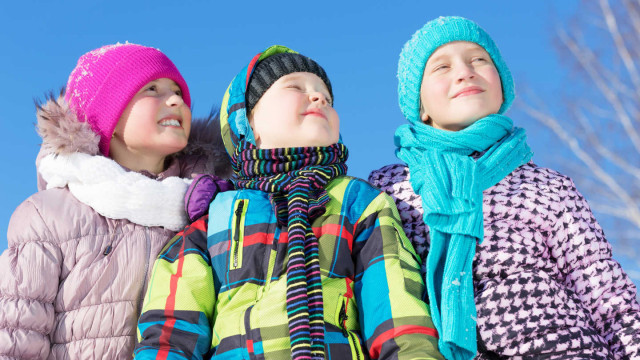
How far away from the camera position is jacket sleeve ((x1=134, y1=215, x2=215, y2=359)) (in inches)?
86.7

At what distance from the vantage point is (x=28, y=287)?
2521mm

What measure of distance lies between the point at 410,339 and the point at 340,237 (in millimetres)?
474

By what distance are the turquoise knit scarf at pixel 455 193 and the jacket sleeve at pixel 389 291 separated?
6cm

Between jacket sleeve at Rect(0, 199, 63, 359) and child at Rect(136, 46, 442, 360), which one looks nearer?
child at Rect(136, 46, 442, 360)

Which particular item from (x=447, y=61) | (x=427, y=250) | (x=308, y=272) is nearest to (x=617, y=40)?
(x=447, y=61)

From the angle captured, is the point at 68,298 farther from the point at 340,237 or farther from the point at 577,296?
the point at 577,296

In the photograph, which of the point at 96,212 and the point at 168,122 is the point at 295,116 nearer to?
the point at 168,122

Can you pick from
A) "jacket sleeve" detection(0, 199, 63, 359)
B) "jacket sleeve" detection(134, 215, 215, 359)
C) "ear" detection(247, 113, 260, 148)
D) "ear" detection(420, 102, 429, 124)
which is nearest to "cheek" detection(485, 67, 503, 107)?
"ear" detection(420, 102, 429, 124)

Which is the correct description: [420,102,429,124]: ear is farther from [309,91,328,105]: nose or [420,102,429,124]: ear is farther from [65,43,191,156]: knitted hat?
[65,43,191,156]: knitted hat

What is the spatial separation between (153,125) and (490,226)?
1.62 meters

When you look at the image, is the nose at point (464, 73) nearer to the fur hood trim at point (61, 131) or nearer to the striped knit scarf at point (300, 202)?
the striped knit scarf at point (300, 202)

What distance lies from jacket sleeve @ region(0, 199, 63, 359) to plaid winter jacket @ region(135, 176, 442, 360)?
1.58 feet

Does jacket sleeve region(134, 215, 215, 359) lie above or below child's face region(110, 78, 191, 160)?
below

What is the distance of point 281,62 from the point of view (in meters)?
2.80
